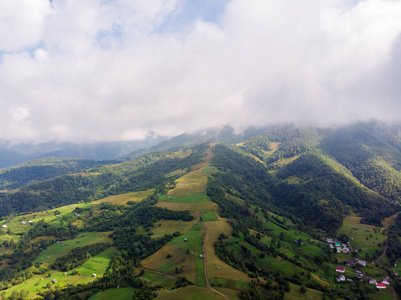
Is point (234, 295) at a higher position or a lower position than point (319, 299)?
higher

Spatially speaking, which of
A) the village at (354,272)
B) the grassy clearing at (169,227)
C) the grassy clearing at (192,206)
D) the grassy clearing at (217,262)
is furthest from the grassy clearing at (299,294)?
the grassy clearing at (192,206)

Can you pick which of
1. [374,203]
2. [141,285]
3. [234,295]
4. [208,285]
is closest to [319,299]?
[234,295]

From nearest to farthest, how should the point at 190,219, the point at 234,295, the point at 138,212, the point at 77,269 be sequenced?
the point at 234,295
the point at 77,269
the point at 190,219
the point at 138,212

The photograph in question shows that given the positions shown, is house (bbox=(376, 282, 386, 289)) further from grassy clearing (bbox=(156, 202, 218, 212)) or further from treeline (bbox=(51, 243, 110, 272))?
treeline (bbox=(51, 243, 110, 272))

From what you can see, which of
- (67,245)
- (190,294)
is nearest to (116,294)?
(190,294)

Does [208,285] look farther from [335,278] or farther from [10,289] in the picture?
[10,289]

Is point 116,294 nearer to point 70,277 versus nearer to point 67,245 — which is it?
point 70,277
